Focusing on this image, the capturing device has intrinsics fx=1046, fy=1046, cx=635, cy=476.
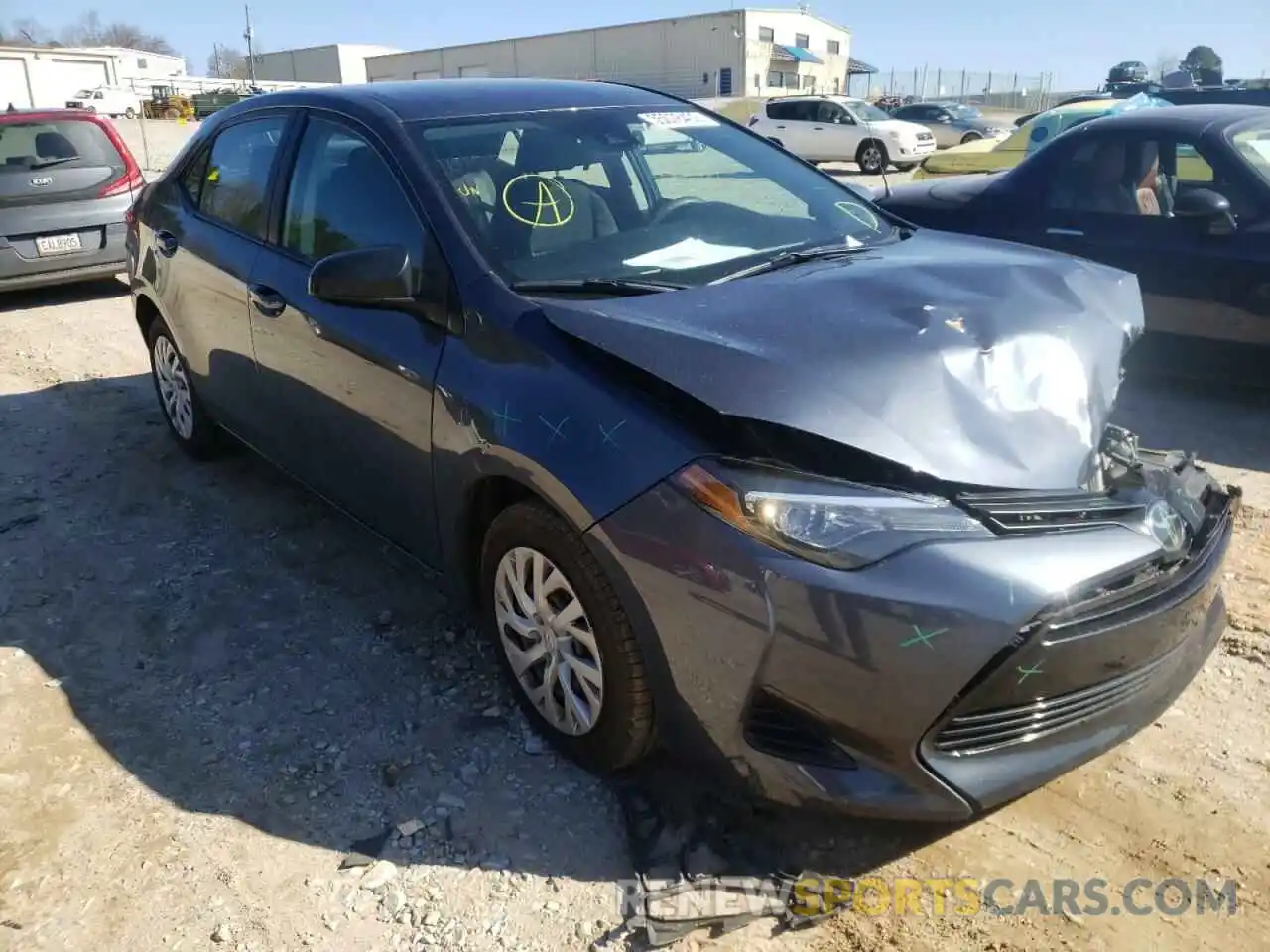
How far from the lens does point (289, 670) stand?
11.1 ft

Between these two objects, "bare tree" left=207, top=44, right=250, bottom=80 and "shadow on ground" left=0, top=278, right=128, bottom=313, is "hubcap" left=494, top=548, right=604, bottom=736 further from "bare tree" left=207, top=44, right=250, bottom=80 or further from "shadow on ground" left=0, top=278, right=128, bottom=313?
"bare tree" left=207, top=44, right=250, bottom=80

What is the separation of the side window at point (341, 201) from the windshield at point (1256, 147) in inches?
173

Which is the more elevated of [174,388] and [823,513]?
[823,513]

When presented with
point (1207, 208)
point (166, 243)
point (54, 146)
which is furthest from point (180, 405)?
point (54, 146)

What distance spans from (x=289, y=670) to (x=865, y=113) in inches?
926

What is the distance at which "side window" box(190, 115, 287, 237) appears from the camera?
395cm

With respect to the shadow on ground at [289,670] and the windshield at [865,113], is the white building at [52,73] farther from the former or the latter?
the shadow on ground at [289,670]

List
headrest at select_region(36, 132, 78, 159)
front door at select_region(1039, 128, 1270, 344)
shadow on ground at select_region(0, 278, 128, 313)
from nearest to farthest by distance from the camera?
A: front door at select_region(1039, 128, 1270, 344) < headrest at select_region(36, 132, 78, 159) < shadow on ground at select_region(0, 278, 128, 313)

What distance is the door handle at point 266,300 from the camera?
12.0 feet

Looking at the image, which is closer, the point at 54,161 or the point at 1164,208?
the point at 1164,208

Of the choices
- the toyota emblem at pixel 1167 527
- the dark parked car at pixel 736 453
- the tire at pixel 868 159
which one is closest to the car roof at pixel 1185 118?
the dark parked car at pixel 736 453

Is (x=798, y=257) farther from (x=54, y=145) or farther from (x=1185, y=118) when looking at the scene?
(x=54, y=145)

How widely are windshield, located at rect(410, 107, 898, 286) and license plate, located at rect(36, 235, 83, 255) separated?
6.76 m

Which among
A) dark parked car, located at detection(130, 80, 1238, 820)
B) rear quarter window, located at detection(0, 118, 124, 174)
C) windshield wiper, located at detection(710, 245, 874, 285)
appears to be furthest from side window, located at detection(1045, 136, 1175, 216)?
rear quarter window, located at detection(0, 118, 124, 174)
